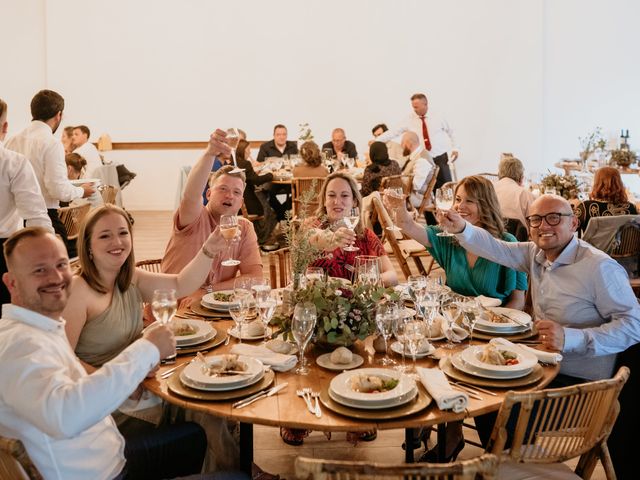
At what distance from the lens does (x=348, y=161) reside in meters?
8.87

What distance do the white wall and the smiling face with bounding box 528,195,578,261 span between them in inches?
331

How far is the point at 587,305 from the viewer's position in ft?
8.68

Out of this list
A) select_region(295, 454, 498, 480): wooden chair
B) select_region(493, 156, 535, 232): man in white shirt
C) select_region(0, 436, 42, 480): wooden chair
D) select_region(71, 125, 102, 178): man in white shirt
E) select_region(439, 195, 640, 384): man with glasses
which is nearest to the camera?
select_region(295, 454, 498, 480): wooden chair

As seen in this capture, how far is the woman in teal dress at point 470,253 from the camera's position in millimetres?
3219

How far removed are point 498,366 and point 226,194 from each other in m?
1.73

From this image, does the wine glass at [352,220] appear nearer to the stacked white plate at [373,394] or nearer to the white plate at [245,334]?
the white plate at [245,334]

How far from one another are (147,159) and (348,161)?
3868 mm

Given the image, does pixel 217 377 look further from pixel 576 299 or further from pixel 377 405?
pixel 576 299

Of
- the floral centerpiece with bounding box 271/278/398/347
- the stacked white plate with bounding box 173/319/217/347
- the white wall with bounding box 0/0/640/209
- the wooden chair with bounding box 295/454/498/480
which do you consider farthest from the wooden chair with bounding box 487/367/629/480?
the white wall with bounding box 0/0/640/209

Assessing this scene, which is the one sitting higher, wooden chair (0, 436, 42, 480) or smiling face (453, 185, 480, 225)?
smiling face (453, 185, 480, 225)

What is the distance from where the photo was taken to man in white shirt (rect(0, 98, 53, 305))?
357 centimetres

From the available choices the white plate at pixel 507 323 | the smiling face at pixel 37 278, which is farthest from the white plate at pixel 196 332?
the white plate at pixel 507 323

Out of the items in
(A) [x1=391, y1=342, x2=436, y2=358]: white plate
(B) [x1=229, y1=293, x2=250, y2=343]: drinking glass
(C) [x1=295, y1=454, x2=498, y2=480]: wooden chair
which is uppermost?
(B) [x1=229, y1=293, x2=250, y2=343]: drinking glass

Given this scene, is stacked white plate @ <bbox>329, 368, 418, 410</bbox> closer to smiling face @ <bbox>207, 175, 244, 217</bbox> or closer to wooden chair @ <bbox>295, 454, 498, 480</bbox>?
wooden chair @ <bbox>295, 454, 498, 480</bbox>
